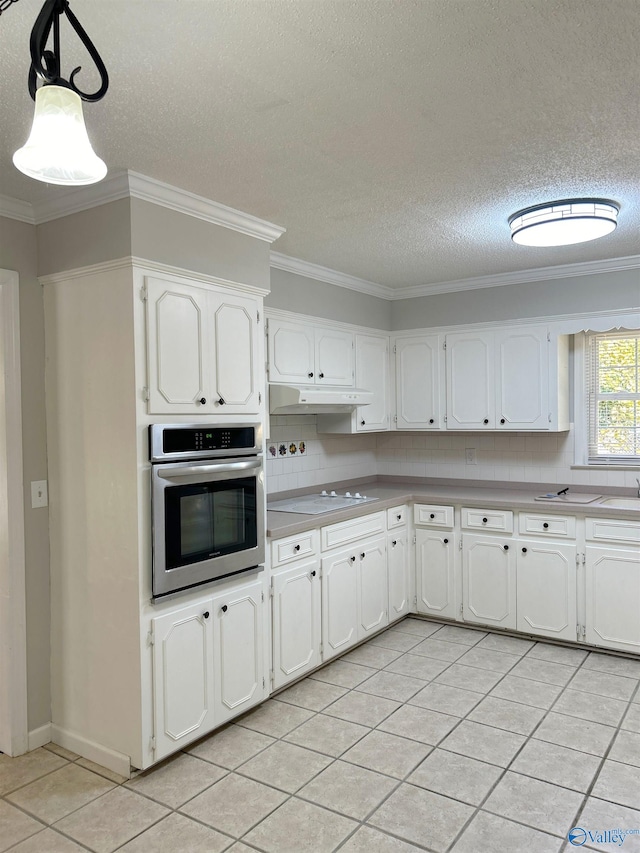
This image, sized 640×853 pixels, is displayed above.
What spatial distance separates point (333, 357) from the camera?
443cm

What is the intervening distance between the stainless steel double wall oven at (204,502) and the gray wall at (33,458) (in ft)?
2.21

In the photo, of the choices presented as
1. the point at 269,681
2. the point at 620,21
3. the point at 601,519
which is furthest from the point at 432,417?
the point at 620,21

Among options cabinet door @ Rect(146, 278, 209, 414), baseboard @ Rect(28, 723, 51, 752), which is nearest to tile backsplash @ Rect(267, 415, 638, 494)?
cabinet door @ Rect(146, 278, 209, 414)

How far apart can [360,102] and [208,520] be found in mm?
1832

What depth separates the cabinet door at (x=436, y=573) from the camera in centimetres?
453

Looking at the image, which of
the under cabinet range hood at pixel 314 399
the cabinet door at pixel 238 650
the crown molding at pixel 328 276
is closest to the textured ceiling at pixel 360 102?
the crown molding at pixel 328 276

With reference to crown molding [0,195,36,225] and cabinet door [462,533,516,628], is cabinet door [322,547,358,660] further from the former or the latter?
crown molding [0,195,36,225]

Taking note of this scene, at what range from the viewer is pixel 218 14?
1591 millimetres

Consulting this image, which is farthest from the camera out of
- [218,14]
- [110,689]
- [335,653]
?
[335,653]

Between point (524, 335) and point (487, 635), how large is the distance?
207 centimetres

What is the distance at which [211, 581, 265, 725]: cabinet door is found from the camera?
3018mm

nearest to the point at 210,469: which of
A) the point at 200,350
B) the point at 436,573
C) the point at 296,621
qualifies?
the point at 200,350

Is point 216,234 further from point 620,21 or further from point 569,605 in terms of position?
point 569,605

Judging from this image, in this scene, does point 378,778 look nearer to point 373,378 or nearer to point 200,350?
point 200,350
